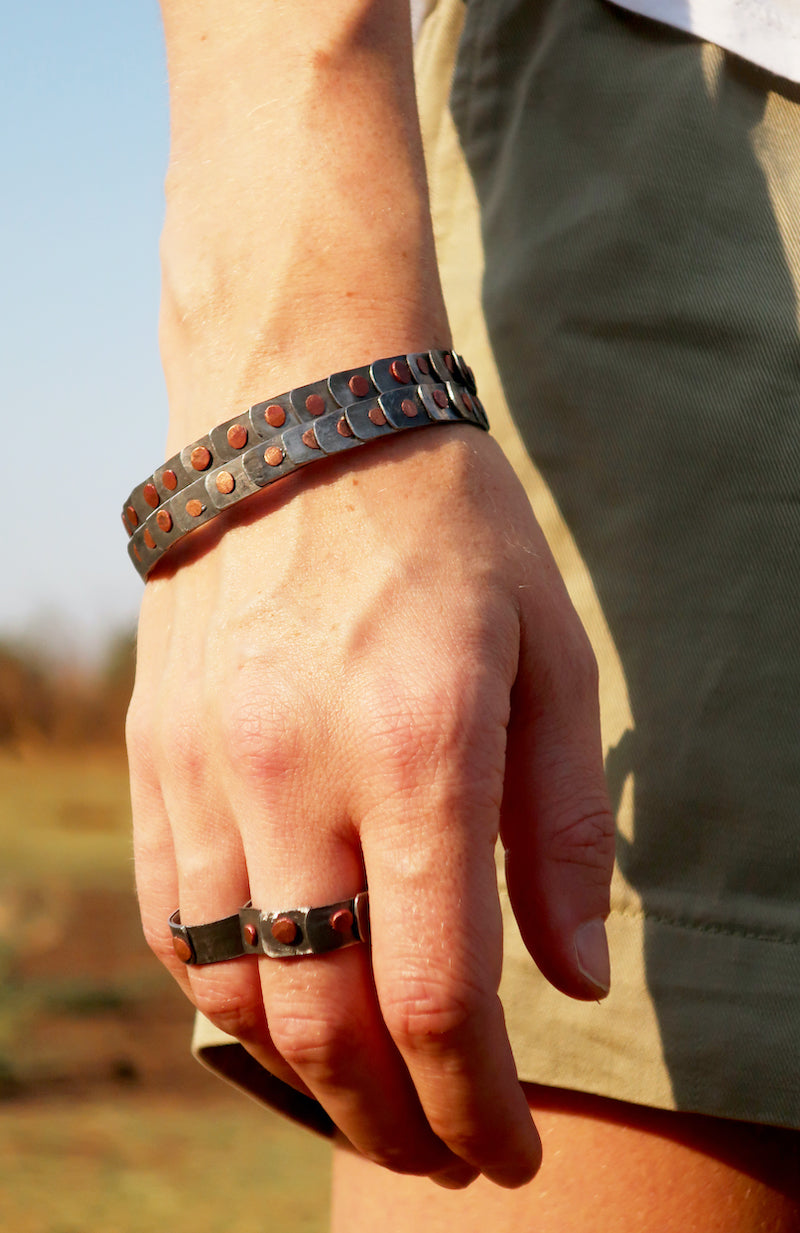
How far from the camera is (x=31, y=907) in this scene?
5.91 m

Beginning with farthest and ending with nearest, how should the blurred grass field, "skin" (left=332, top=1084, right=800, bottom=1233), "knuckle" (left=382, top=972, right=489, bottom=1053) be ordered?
the blurred grass field → "skin" (left=332, top=1084, right=800, bottom=1233) → "knuckle" (left=382, top=972, right=489, bottom=1053)

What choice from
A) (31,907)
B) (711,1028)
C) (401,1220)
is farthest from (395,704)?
(31,907)

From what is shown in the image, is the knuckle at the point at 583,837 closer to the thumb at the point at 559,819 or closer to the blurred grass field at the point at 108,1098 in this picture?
the thumb at the point at 559,819

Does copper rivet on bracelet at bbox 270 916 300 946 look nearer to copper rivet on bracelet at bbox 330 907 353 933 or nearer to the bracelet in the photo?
copper rivet on bracelet at bbox 330 907 353 933

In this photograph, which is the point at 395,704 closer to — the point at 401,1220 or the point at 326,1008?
the point at 326,1008

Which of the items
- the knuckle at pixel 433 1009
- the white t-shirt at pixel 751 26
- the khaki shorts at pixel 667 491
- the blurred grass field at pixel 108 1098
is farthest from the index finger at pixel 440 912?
the blurred grass field at pixel 108 1098

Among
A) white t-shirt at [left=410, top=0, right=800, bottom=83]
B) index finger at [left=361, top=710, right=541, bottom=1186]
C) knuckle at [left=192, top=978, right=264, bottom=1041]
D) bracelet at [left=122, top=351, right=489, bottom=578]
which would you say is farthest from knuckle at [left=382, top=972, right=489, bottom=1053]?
white t-shirt at [left=410, top=0, right=800, bottom=83]

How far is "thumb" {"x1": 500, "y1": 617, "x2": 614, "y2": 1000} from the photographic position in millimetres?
651

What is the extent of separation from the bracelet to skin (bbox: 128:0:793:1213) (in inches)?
0.6

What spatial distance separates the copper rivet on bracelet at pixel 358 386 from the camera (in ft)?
2.19

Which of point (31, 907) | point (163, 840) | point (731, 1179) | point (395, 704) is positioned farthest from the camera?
point (31, 907)

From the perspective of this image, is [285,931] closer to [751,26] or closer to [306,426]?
[306,426]

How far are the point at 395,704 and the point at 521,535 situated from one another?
0.51 feet

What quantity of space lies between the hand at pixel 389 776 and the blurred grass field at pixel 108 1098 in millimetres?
2192
